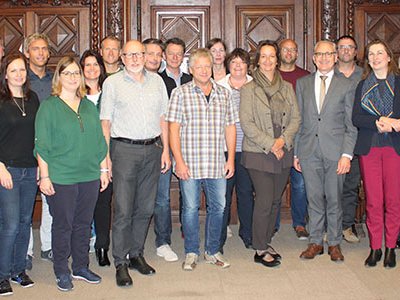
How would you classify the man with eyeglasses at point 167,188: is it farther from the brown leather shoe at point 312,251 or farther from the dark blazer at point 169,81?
the brown leather shoe at point 312,251

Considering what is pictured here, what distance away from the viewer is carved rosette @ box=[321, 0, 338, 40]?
6102mm

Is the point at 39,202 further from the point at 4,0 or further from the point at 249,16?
the point at 249,16

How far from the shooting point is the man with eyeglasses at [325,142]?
4.49m

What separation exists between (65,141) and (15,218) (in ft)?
2.03

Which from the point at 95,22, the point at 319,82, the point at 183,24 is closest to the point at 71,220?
the point at 319,82

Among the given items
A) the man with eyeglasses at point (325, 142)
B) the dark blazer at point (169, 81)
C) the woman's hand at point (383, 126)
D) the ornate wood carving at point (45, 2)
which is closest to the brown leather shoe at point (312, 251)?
the man with eyeglasses at point (325, 142)

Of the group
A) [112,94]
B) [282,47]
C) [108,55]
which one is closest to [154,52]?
[108,55]

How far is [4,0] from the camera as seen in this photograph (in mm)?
5988

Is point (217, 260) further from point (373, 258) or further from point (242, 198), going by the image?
point (373, 258)

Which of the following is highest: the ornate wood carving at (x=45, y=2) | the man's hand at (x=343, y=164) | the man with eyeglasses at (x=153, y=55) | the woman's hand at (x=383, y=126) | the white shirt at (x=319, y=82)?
the ornate wood carving at (x=45, y=2)

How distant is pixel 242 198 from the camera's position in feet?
16.3

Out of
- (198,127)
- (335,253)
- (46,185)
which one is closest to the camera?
(46,185)

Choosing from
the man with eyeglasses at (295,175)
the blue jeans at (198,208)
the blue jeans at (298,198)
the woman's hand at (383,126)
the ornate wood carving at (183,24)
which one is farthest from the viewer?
the ornate wood carving at (183,24)

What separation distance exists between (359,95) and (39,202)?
A: 333cm
